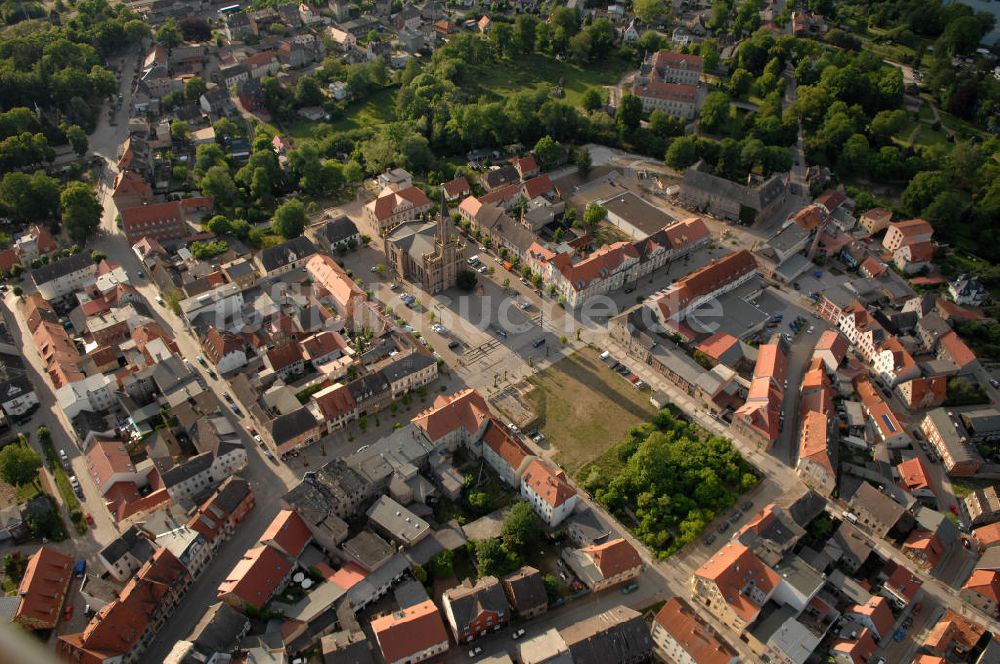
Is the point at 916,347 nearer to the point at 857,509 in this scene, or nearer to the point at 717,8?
the point at 857,509

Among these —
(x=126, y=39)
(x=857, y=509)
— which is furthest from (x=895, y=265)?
(x=126, y=39)

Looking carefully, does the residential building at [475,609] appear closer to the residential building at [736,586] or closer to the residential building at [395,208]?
the residential building at [736,586]

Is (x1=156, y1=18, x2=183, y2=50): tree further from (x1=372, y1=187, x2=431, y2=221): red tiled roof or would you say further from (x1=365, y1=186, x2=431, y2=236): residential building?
(x1=372, y1=187, x2=431, y2=221): red tiled roof

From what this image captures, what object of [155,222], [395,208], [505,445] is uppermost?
[395,208]

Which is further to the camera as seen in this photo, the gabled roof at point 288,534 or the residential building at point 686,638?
the gabled roof at point 288,534

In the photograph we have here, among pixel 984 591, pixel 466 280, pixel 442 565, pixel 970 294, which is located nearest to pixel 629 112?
pixel 466 280

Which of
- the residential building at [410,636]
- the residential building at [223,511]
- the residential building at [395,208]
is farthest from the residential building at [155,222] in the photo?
the residential building at [410,636]

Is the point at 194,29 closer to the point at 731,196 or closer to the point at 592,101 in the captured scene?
the point at 592,101
